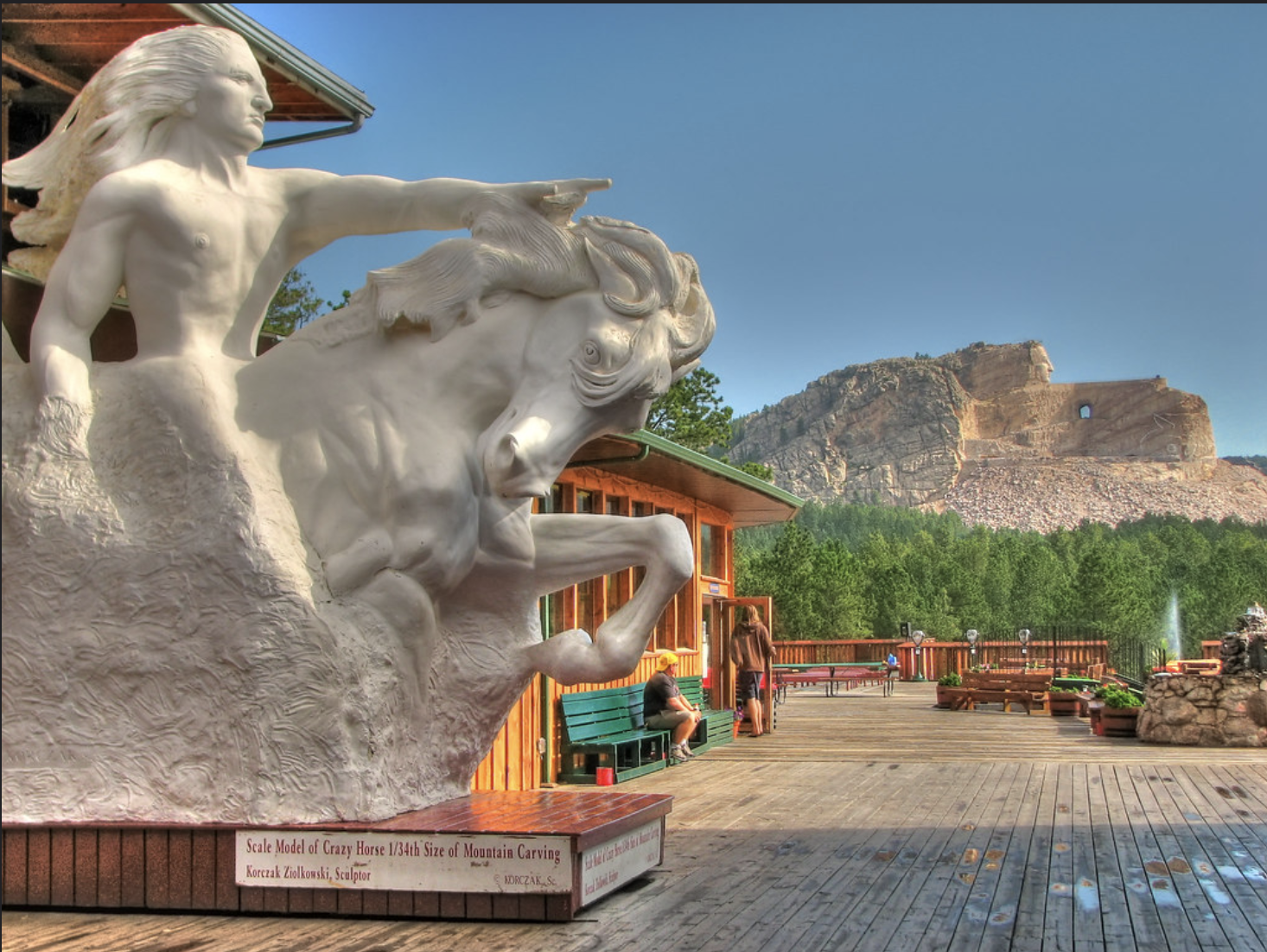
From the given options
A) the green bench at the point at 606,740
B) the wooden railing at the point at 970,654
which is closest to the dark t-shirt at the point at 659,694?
the green bench at the point at 606,740

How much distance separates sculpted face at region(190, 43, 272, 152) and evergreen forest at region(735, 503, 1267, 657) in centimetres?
3124

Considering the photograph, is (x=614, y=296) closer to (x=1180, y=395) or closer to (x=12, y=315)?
(x=12, y=315)

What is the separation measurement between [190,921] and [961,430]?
593ft

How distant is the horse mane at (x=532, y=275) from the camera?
5633 millimetres

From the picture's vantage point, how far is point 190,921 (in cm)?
531

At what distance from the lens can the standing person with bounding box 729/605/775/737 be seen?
56.5ft

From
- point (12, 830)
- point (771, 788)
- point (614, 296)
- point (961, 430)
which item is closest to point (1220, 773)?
point (771, 788)

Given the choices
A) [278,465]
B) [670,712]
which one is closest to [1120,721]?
[670,712]

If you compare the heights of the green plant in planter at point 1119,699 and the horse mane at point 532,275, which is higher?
the horse mane at point 532,275

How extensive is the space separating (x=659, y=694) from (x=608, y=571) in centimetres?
726

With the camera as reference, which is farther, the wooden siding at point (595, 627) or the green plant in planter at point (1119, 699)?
the green plant in planter at point (1119, 699)

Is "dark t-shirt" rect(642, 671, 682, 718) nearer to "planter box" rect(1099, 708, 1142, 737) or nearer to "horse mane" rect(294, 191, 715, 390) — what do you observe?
"planter box" rect(1099, 708, 1142, 737)

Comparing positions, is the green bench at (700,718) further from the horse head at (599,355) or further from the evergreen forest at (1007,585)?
the evergreen forest at (1007,585)

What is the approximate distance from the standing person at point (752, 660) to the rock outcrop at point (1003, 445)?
5787 inches
